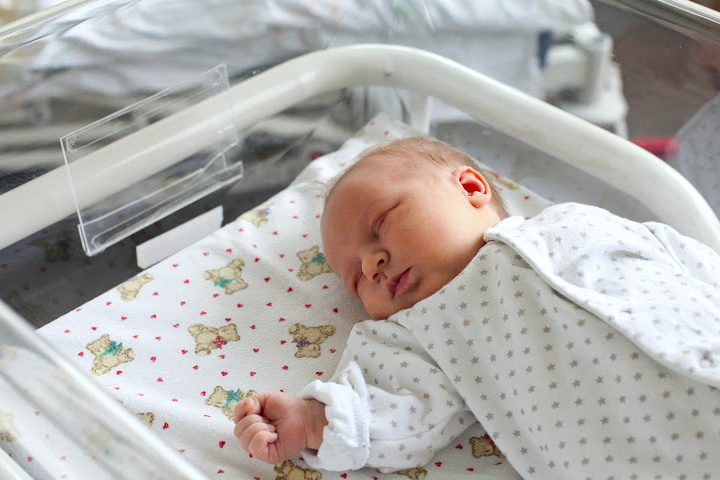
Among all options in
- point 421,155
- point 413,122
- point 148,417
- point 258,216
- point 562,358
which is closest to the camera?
point 562,358

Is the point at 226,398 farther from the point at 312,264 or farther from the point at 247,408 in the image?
the point at 312,264

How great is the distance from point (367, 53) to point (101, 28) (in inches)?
17.6

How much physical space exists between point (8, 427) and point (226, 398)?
30 cm

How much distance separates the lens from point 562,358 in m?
0.86

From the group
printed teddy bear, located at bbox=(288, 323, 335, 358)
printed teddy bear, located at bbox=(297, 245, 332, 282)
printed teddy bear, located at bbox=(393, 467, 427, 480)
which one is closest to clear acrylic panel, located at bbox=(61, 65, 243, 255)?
printed teddy bear, located at bbox=(297, 245, 332, 282)

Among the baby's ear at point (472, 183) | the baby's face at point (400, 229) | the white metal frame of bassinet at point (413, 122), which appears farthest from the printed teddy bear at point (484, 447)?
the white metal frame of bassinet at point (413, 122)

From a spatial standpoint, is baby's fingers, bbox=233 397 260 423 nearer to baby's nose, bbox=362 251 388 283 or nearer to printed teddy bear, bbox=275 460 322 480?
printed teddy bear, bbox=275 460 322 480

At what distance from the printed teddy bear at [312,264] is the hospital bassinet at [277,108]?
0.03m

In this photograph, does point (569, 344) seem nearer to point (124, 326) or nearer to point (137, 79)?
point (124, 326)

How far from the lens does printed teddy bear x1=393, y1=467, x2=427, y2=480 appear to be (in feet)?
2.99

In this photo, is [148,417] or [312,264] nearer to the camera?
[148,417]

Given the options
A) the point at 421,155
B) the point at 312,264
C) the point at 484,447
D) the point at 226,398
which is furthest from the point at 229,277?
the point at 484,447

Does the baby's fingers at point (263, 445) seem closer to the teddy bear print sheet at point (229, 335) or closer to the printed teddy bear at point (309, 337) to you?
the teddy bear print sheet at point (229, 335)

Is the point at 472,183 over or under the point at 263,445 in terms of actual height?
over
